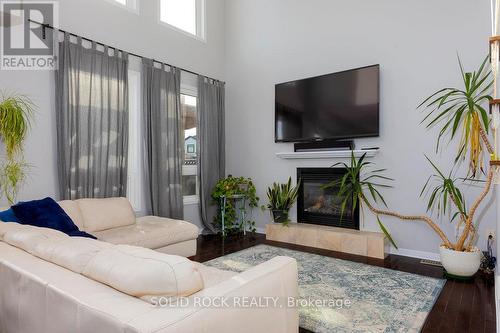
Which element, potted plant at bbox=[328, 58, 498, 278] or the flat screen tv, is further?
the flat screen tv

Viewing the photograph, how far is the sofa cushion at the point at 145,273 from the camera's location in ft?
3.48

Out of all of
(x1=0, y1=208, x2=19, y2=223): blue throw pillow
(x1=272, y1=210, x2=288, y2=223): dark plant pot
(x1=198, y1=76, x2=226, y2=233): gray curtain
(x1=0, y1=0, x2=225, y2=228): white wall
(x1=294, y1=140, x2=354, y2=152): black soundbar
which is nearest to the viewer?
(x1=0, y1=208, x2=19, y2=223): blue throw pillow

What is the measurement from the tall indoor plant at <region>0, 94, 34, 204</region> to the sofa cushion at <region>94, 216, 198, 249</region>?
893 millimetres

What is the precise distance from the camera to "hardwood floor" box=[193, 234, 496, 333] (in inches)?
82.7

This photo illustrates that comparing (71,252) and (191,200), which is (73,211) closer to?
(191,200)

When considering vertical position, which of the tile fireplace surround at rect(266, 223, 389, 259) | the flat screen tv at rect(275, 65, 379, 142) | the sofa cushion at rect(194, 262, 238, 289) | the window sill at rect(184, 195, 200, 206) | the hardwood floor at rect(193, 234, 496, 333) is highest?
the flat screen tv at rect(275, 65, 379, 142)

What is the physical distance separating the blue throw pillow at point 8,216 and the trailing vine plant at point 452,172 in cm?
319

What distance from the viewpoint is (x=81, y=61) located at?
351 centimetres

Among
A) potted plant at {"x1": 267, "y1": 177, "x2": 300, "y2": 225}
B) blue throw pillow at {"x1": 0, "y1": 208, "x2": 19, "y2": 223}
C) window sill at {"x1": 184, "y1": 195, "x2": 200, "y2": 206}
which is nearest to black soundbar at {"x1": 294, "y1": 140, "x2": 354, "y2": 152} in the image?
potted plant at {"x1": 267, "y1": 177, "x2": 300, "y2": 225}

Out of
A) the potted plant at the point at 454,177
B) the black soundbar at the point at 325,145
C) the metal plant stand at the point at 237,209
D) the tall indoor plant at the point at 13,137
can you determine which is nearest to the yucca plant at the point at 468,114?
the potted plant at the point at 454,177

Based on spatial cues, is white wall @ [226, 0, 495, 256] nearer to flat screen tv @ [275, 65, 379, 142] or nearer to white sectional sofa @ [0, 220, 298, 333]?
flat screen tv @ [275, 65, 379, 142]

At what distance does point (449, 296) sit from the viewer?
8.41 feet

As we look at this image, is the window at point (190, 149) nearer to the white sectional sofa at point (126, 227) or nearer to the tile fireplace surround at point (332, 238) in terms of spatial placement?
the white sectional sofa at point (126, 227)

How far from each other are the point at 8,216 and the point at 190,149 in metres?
2.67
